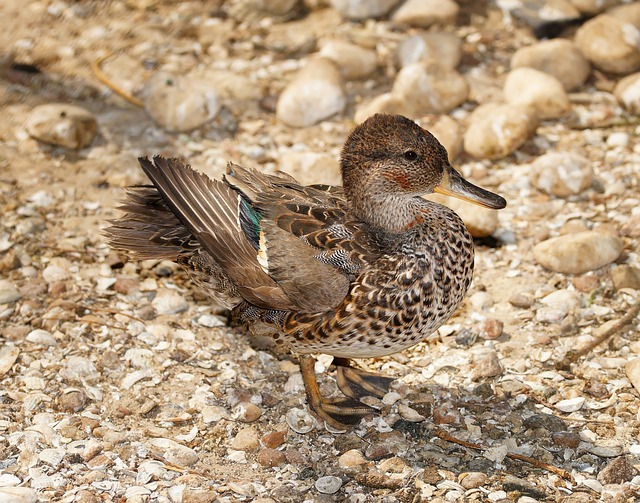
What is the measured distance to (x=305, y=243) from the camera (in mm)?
4066

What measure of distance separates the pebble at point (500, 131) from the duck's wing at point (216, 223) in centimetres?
229

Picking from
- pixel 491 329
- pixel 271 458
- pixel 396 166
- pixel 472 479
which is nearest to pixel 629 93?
pixel 491 329

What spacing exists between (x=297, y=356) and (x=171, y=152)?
80.2 inches

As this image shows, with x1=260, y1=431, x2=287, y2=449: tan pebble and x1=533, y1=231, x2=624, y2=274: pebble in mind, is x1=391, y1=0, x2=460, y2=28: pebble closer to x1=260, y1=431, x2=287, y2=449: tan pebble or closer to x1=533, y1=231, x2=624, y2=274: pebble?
x1=533, y1=231, x2=624, y2=274: pebble

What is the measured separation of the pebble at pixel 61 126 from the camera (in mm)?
5902

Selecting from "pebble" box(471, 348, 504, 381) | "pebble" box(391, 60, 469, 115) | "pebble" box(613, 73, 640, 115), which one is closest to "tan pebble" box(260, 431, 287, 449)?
"pebble" box(471, 348, 504, 381)

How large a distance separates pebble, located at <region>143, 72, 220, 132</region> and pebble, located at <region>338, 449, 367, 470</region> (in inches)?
118

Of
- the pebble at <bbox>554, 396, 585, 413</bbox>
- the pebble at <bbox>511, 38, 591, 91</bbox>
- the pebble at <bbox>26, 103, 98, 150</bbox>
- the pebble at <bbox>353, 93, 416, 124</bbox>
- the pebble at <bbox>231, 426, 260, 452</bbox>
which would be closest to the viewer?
the pebble at <bbox>231, 426, 260, 452</bbox>

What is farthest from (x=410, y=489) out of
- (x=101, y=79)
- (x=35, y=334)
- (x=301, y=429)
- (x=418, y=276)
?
(x=101, y=79)

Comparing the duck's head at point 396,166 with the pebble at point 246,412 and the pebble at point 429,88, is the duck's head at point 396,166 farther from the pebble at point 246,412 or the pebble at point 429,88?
the pebble at point 429,88

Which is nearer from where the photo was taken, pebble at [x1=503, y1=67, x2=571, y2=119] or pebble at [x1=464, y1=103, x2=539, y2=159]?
pebble at [x1=464, y1=103, x2=539, y2=159]

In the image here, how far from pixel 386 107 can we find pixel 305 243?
7.88 ft

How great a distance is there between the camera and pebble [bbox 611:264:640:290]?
16.2 ft

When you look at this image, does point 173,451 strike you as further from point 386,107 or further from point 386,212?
point 386,107
